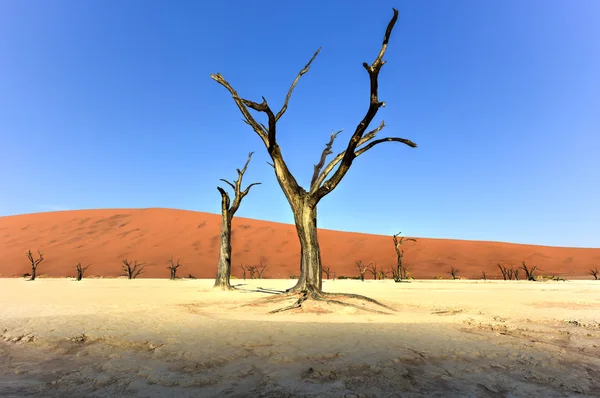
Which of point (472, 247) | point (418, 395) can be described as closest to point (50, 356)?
point (418, 395)

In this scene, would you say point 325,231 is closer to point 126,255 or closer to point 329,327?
point 126,255

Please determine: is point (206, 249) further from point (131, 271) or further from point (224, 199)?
point (224, 199)

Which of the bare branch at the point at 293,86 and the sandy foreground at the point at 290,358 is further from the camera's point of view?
the bare branch at the point at 293,86

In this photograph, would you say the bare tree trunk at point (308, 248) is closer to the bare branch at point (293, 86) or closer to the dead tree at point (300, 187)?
the dead tree at point (300, 187)

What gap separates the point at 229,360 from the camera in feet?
13.0

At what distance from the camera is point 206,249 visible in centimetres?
3972

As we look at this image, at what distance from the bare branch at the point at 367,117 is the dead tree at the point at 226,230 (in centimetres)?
692

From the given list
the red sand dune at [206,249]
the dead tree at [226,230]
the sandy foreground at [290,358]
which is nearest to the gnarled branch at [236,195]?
the dead tree at [226,230]

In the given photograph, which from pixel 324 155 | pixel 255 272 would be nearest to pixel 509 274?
pixel 255 272

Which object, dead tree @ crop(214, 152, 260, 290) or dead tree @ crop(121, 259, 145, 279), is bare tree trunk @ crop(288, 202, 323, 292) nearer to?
dead tree @ crop(214, 152, 260, 290)

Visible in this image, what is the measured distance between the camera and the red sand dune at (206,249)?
3541 centimetres

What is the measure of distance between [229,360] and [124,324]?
9.70 ft

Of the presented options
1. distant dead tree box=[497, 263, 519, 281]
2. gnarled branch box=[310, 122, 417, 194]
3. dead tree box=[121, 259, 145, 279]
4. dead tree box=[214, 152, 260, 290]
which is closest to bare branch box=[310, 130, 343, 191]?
gnarled branch box=[310, 122, 417, 194]

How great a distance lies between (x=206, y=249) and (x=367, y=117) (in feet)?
111
